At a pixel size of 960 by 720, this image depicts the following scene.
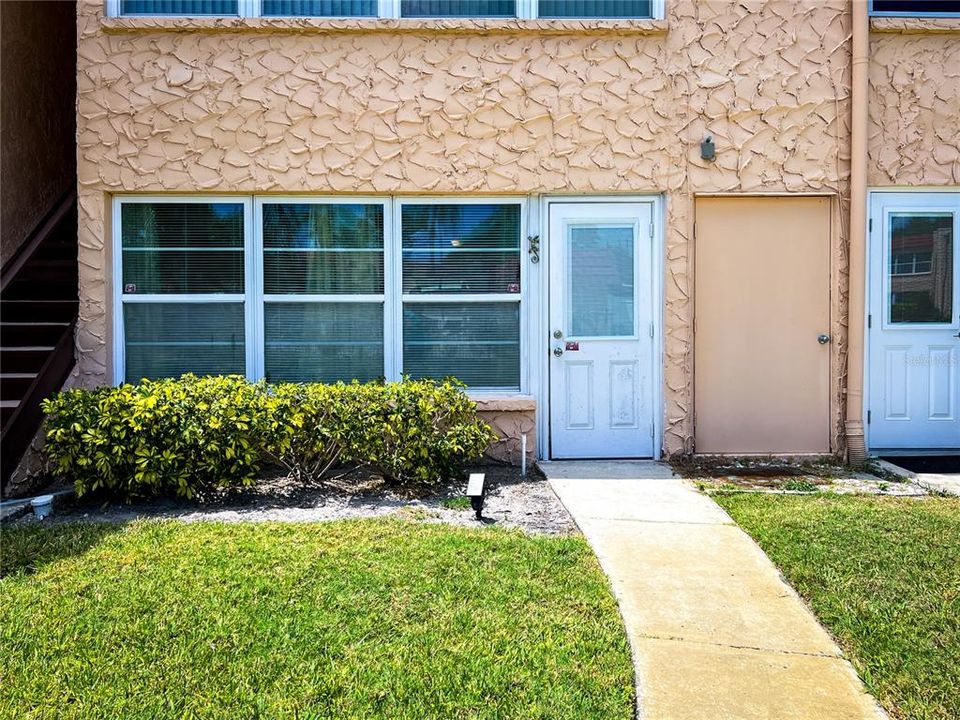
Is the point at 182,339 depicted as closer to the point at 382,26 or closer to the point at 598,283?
the point at 382,26

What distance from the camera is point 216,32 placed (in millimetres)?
6684

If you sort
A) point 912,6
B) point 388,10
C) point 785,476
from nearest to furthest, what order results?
point 785,476
point 388,10
point 912,6

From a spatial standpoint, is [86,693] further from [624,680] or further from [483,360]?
[483,360]

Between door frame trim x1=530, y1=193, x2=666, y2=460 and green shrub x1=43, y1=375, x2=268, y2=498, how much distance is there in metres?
2.61

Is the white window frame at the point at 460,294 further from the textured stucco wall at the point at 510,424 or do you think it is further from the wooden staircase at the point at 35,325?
the wooden staircase at the point at 35,325

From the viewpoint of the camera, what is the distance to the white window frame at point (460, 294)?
6.91m

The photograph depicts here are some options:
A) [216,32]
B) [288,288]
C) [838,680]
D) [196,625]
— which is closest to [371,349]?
[288,288]

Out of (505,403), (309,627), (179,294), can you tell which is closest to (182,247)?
(179,294)

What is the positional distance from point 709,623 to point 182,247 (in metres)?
5.50

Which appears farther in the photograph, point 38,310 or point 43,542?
point 38,310

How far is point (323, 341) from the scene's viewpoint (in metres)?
6.93

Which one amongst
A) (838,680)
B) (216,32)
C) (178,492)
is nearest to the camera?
(838,680)

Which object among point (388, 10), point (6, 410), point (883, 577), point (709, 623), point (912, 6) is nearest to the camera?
point (709, 623)

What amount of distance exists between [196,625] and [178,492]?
221 cm
